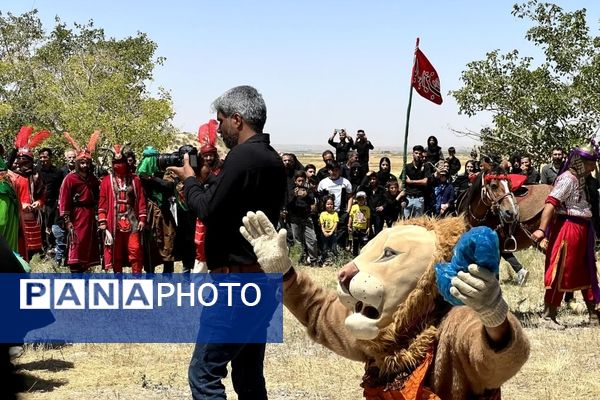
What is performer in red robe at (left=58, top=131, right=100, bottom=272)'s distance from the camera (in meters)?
9.34

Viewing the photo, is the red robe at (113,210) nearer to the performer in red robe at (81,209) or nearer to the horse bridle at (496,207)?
the performer in red robe at (81,209)

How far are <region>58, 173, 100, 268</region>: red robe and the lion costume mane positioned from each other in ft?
19.8

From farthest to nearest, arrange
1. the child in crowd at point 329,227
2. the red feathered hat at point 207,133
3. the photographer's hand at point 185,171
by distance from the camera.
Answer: the child in crowd at point 329,227, the red feathered hat at point 207,133, the photographer's hand at point 185,171

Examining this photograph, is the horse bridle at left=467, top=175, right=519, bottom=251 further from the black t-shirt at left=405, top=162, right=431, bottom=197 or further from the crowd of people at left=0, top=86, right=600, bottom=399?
the black t-shirt at left=405, top=162, right=431, bottom=197

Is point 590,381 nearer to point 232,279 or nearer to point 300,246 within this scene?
point 232,279

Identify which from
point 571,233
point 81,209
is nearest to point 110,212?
point 81,209

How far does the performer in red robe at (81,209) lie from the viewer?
934 centimetres

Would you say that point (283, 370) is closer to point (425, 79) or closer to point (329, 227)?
point (329, 227)

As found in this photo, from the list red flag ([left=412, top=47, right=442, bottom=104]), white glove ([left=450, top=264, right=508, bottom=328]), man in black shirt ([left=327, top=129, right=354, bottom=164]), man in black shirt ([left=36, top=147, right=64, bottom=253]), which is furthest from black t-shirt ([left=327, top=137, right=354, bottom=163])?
white glove ([left=450, top=264, right=508, bottom=328])

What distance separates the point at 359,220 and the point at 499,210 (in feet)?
15.5

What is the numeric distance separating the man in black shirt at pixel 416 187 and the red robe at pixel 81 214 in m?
5.81

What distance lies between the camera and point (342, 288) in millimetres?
3707

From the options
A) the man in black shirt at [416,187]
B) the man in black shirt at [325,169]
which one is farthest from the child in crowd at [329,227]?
the man in black shirt at [416,187]

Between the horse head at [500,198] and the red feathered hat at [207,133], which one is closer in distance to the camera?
the red feathered hat at [207,133]
